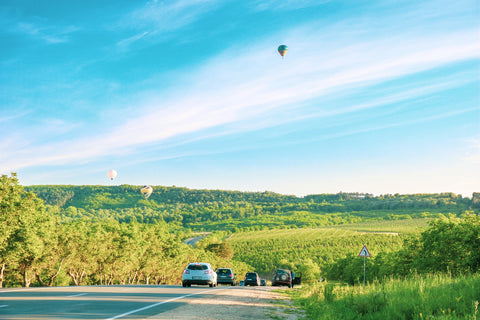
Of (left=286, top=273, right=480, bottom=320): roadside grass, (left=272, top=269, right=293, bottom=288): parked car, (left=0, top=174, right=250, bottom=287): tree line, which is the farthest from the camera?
(left=272, top=269, right=293, bottom=288): parked car

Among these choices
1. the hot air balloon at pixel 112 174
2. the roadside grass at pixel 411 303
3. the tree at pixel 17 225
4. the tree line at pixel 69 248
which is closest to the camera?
the roadside grass at pixel 411 303

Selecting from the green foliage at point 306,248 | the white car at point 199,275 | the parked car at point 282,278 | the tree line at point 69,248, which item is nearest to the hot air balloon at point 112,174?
the tree line at point 69,248

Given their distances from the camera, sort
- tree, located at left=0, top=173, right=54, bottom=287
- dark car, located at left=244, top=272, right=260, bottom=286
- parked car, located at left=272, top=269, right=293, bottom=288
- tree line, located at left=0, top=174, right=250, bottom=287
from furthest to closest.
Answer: dark car, located at left=244, top=272, right=260, bottom=286
parked car, located at left=272, top=269, right=293, bottom=288
tree line, located at left=0, top=174, right=250, bottom=287
tree, located at left=0, top=173, right=54, bottom=287

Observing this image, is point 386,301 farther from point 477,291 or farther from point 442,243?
point 442,243

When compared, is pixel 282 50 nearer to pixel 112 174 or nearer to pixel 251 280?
pixel 251 280

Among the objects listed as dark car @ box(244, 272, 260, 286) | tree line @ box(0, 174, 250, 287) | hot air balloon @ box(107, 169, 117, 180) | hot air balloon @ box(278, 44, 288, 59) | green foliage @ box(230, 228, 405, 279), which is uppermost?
hot air balloon @ box(278, 44, 288, 59)

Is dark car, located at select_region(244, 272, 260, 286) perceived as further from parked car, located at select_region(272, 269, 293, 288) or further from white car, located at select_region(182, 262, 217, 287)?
white car, located at select_region(182, 262, 217, 287)

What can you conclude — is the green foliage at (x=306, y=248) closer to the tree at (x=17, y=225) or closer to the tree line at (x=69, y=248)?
the tree line at (x=69, y=248)

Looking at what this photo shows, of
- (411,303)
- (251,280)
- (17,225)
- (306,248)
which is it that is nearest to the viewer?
(411,303)

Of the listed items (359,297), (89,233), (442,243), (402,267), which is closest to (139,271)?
(89,233)

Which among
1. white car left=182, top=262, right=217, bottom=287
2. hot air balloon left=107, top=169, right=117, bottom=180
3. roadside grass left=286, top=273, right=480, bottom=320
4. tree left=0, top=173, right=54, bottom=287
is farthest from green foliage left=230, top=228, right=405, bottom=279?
roadside grass left=286, top=273, right=480, bottom=320

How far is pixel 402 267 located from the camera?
53.7 m

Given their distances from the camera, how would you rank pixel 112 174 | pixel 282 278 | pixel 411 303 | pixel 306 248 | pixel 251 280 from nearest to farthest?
pixel 411 303 → pixel 282 278 → pixel 251 280 → pixel 112 174 → pixel 306 248

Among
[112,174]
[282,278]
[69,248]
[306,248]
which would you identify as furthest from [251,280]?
[306,248]
